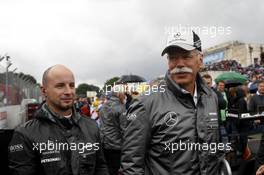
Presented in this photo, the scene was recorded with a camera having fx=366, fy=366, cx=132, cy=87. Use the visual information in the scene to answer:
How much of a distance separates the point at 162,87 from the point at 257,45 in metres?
63.1

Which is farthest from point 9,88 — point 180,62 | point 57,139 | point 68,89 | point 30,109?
point 180,62

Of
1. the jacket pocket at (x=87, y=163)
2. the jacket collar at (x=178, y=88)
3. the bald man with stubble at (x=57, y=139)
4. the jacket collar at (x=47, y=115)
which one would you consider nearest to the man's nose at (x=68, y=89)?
the bald man with stubble at (x=57, y=139)

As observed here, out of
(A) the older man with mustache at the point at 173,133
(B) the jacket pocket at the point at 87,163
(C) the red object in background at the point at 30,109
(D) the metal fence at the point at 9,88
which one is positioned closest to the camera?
(A) the older man with mustache at the point at 173,133

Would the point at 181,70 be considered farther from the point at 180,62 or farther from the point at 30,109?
the point at 30,109

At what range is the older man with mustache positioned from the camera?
2289mm

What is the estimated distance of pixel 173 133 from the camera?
2312 millimetres

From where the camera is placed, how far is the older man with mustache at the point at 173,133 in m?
2.29

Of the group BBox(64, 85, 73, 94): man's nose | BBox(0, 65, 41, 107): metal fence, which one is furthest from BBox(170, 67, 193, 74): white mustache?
BBox(0, 65, 41, 107): metal fence

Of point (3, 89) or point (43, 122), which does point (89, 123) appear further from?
point (3, 89)

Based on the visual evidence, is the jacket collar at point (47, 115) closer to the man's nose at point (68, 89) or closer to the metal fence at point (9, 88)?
A: the man's nose at point (68, 89)

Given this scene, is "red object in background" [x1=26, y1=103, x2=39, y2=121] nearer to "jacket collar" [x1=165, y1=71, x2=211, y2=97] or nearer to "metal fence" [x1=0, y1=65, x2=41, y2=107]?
"metal fence" [x1=0, y1=65, x2=41, y2=107]

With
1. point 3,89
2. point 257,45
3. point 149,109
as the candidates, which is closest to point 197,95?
point 149,109

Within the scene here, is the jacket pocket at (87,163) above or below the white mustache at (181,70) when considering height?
below

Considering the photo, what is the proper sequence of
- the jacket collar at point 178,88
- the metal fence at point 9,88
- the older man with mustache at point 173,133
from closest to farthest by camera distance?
the older man with mustache at point 173,133, the jacket collar at point 178,88, the metal fence at point 9,88
